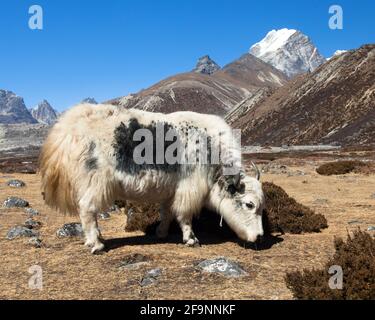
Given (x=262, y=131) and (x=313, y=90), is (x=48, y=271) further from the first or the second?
(x=313, y=90)

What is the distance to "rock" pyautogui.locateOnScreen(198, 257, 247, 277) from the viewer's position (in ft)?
23.6

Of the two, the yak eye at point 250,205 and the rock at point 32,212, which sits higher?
the yak eye at point 250,205

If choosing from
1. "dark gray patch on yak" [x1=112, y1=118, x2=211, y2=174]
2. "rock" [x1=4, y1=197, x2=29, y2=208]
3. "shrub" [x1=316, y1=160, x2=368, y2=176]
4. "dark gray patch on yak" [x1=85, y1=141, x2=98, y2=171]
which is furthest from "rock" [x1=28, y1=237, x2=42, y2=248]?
"shrub" [x1=316, y1=160, x2=368, y2=176]

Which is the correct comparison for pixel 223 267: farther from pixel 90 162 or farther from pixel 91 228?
pixel 90 162

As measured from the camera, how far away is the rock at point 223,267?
7.20 metres

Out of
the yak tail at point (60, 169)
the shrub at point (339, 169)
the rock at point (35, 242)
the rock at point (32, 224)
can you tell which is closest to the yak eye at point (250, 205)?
the yak tail at point (60, 169)

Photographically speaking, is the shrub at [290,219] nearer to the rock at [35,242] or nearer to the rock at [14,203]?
the rock at [35,242]

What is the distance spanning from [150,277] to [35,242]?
338 centimetres

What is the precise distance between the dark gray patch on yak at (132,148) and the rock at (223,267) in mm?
2084

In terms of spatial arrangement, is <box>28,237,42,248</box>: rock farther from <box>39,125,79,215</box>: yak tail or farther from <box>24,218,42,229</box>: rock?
<box>24,218,42,229</box>: rock

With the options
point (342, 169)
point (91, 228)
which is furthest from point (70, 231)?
point (342, 169)

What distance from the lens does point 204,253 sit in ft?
28.5

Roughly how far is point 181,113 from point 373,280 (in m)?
5.23
